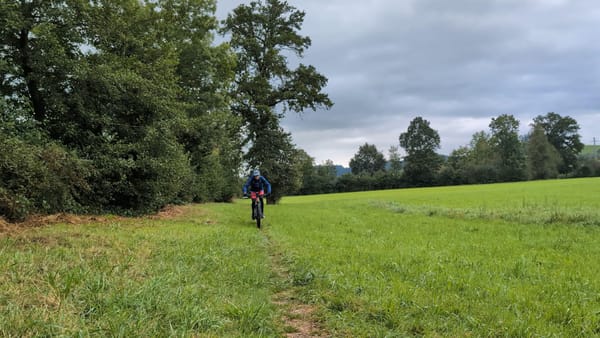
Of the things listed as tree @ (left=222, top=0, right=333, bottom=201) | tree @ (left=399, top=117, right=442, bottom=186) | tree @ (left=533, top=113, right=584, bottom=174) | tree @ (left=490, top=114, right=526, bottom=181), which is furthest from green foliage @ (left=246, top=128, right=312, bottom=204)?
tree @ (left=533, top=113, right=584, bottom=174)

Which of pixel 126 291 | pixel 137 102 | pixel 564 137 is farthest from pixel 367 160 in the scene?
pixel 126 291

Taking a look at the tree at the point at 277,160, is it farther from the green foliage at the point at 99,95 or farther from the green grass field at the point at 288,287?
the green grass field at the point at 288,287

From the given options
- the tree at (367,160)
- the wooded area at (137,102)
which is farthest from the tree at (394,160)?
the wooded area at (137,102)

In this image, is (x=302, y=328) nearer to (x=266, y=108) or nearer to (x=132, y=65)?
(x=132, y=65)

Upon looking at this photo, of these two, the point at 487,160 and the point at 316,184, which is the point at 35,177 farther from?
the point at 487,160

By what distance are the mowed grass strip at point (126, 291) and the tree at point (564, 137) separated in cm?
10158

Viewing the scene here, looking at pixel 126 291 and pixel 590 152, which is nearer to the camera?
pixel 126 291

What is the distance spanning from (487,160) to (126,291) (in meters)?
95.6

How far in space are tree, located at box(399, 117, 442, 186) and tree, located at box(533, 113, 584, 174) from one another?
92.4ft

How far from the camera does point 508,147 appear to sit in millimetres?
85625

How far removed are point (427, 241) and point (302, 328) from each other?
6341mm

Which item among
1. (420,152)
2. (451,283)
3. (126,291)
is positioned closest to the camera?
(126,291)

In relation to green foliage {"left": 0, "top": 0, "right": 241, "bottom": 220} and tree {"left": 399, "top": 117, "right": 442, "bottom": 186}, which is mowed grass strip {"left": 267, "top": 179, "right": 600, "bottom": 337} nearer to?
green foliage {"left": 0, "top": 0, "right": 241, "bottom": 220}

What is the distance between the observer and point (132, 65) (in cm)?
1589
